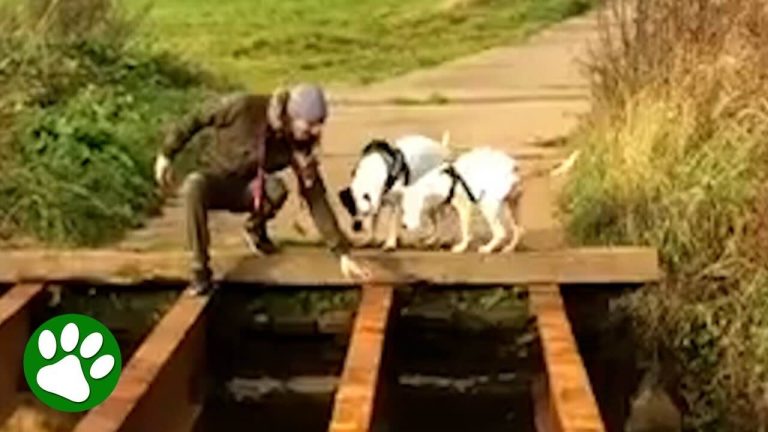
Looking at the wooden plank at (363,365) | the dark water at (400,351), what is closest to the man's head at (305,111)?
the wooden plank at (363,365)

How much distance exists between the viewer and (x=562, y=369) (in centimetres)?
702

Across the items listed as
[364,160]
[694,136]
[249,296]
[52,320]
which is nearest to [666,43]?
[694,136]

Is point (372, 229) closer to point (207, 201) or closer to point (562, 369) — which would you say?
point (207, 201)

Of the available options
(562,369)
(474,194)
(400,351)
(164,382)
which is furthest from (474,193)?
(164,382)

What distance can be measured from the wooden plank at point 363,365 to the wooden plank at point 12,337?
1.30 meters

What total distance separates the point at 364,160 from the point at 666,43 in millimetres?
1627

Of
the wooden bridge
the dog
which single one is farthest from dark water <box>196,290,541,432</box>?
the dog

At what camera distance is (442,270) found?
27.5 feet

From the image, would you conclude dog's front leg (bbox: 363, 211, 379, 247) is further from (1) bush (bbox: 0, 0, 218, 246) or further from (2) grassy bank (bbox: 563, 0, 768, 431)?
(1) bush (bbox: 0, 0, 218, 246)

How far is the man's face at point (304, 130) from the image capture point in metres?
7.86

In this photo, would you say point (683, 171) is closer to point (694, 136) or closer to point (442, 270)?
point (694, 136)

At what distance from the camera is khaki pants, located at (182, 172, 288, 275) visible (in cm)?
812

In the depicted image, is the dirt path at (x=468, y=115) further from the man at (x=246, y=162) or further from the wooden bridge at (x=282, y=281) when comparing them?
the man at (x=246, y=162)

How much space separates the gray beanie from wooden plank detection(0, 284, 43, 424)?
1318 mm
